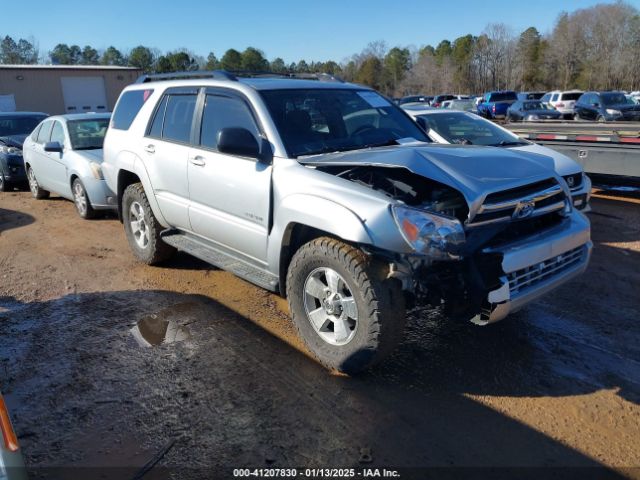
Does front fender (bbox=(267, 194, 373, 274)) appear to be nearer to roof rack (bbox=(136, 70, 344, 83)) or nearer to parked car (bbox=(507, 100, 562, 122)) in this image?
roof rack (bbox=(136, 70, 344, 83))

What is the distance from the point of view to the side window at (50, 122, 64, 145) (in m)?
8.83

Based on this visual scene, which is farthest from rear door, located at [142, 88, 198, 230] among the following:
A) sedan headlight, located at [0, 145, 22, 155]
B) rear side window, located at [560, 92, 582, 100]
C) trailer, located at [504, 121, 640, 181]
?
rear side window, located at [560, 92, 582, 100]

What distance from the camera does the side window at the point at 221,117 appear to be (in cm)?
441

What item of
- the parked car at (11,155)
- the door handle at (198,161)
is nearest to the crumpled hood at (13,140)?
the parked car at (11,155)

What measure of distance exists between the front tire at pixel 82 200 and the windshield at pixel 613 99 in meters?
24.5

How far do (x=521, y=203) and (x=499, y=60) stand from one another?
240 feet

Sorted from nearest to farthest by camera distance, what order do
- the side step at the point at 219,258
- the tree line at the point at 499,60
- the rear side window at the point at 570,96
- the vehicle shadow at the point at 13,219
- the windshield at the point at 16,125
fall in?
the side step at the point at 219,258 < the vehicle shadow at the point at 13,219 < the windshield at the point at 16,125 < the rear side window at the point at 570,96 < the tree line at the point at 499,60

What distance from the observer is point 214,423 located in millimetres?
3184

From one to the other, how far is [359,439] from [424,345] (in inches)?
49.6

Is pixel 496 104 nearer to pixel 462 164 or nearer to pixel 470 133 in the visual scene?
pixel 470 133

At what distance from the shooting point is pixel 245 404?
3.37m

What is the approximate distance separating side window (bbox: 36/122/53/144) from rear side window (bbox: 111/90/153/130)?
375cm

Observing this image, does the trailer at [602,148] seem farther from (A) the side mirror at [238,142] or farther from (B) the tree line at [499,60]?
(B) the tree line at [499,60]

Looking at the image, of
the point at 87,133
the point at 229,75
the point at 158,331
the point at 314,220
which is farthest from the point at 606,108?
the point at 158,331
